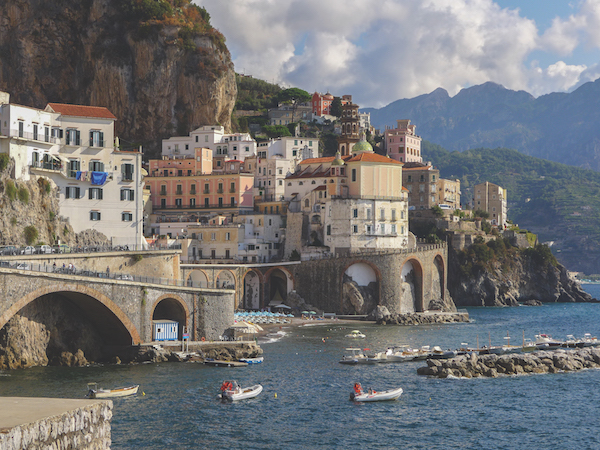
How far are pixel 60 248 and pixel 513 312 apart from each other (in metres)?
80.1

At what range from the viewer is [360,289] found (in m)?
103

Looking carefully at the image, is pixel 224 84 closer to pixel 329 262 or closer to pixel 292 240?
pixel 292 240

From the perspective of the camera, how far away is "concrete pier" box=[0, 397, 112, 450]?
66.7 ft

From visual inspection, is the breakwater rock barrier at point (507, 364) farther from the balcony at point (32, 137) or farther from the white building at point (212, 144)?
the white building at point (212, 144)

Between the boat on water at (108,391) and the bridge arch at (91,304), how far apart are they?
779cm

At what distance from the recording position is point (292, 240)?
111750 mm

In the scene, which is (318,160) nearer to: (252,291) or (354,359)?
(252,291)

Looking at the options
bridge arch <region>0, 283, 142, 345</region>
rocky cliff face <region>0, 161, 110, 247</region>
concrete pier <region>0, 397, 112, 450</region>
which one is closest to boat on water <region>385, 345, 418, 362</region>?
bridge arch <region>0, 283, 142, 345</region>

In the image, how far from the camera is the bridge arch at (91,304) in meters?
52.1

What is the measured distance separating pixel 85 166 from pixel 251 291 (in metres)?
37.8

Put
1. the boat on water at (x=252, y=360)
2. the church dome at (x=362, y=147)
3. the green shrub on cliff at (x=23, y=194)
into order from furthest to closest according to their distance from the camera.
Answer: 1. the church dome at (x=362, y=147)
2. the green shrub on cliff at (x=23, y=194)
3. the boat on water at (x=252, y=360)

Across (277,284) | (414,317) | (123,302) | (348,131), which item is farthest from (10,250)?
(348,131)

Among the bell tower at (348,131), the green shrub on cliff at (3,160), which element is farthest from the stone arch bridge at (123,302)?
the bell tower at (348,131)

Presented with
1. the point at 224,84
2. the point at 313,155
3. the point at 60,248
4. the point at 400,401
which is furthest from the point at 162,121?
the point at 400,401
